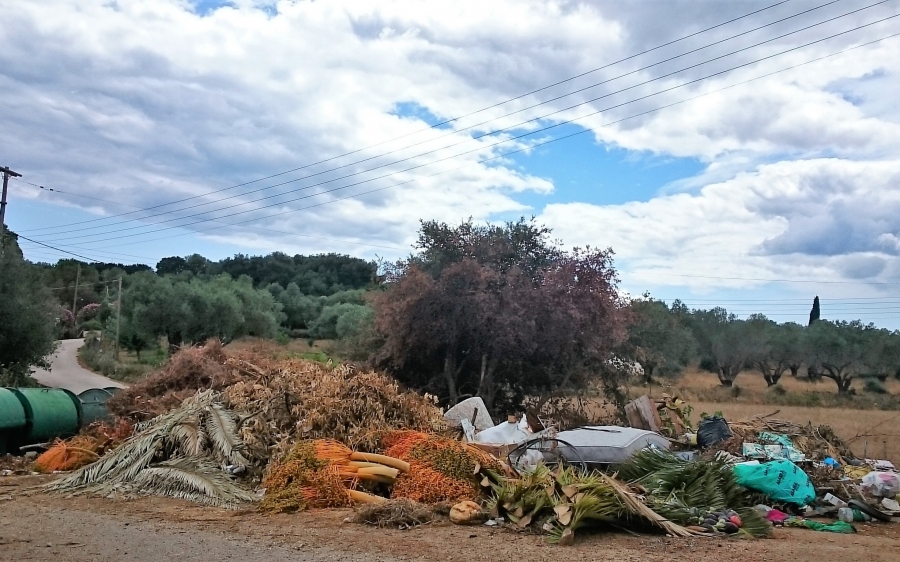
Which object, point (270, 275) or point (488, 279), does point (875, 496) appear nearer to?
point (488, 279)

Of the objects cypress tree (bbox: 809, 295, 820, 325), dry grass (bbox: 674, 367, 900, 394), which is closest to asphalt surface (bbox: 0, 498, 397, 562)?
dry grass (bbox: 674, 367, 900, 394)

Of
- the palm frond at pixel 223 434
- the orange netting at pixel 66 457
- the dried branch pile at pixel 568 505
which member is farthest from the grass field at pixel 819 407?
the orange netting at pixel 66 457

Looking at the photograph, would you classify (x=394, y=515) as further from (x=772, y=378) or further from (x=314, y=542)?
(x=772, y=378)

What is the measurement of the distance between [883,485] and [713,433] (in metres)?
3.19

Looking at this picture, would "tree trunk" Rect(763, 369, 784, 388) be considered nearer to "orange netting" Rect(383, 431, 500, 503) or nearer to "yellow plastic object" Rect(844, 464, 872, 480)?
"yellow plastic object" Rect(844, 464, 872, 480)

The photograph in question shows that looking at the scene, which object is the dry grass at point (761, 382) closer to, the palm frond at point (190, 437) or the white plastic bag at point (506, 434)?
the white plastic bag at point (506, 434)

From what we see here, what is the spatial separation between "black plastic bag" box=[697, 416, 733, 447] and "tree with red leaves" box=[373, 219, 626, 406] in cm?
405

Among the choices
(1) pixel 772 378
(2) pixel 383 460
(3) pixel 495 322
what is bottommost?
(2) pixel 383 460

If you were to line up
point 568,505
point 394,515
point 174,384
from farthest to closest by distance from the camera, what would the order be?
point 174,384, point 394,515, point 568,505

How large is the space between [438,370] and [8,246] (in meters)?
18.5

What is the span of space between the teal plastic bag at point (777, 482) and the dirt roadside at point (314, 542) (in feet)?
2.68

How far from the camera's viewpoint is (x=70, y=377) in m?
34.8

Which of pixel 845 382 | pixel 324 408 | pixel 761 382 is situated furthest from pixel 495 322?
pixel 761 382

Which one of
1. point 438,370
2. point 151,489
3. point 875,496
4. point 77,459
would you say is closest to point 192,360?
point 77,459
